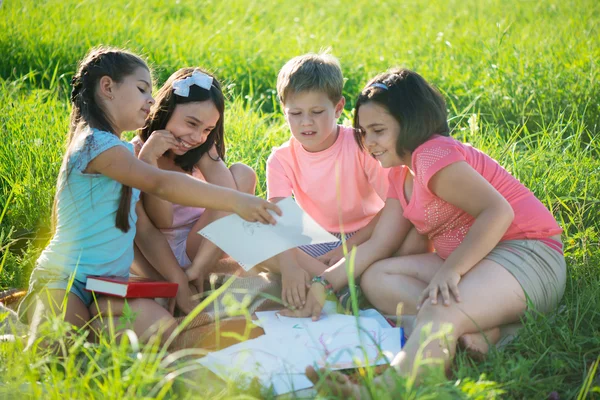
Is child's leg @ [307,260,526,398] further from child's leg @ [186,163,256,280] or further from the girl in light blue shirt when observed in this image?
child's leg @ [186,163,256,280]

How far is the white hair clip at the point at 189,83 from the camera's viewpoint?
3.00m

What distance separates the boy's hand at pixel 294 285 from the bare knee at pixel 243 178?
564 millimetres

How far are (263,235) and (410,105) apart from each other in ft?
2.64

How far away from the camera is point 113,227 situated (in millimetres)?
2654

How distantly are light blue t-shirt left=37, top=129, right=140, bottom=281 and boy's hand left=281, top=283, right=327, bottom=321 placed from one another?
74cm

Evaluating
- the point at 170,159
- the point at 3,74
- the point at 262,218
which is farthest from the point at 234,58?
the point at 262,218

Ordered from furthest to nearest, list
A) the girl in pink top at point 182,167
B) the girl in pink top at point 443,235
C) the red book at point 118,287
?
the girl in pink top at point 182,167 → the red book at point 118,287 → the girl in pink top at point 443,235

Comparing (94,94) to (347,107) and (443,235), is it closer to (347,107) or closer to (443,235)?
(443,235)

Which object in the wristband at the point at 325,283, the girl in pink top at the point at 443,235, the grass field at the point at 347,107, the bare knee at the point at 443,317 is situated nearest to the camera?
the grass field at the point at 347,107

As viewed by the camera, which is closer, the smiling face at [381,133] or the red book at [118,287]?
the red book at [118,287]

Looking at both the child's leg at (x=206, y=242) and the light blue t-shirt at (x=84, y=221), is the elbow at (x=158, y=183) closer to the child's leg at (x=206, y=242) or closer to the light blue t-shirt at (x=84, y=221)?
the light blue t-shirt at (x=84, y=221)

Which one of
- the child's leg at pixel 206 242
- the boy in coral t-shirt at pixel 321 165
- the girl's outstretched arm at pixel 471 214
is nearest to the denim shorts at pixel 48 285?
the child's leg at pixel 206 242

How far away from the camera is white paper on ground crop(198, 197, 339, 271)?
2.38 m

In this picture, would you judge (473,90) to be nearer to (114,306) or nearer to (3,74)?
(114,306)
